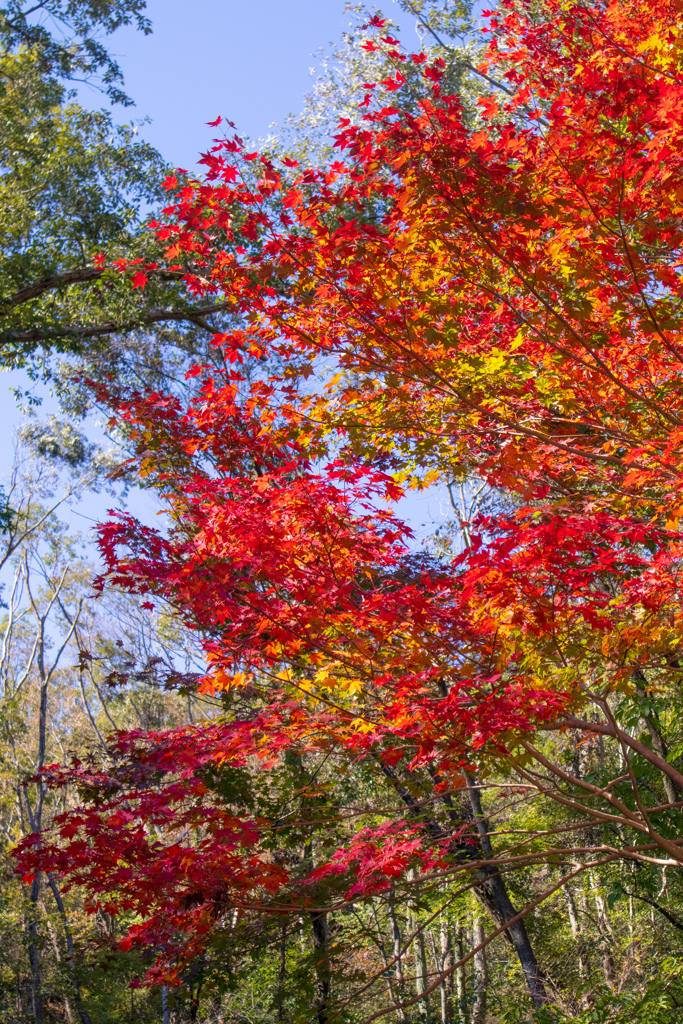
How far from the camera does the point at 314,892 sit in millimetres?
4586

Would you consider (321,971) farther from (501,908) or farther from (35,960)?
(35,960)

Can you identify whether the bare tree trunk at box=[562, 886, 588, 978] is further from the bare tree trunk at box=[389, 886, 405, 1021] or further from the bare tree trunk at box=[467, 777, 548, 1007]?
the bare tree trunk at box=[389, 886, 405, 1021]

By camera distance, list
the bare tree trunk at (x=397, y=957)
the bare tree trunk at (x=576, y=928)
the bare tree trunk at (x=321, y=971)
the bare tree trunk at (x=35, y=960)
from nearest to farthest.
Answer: the bare tree trunk at (x=397, y=957) → the bare tree trunk at (x=321, y=971) → the bare tree trunk at (x=576, y=928) → the bare tree trunk at (x=35, y=960)

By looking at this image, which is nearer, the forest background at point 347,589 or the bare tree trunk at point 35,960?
the forest background at point 347,589

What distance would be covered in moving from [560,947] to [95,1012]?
716cm

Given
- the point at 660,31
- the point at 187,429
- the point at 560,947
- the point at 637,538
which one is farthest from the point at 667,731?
the point at 660,31

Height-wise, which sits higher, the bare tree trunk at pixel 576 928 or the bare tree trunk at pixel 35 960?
the bare tree trunk at pixel 35 960

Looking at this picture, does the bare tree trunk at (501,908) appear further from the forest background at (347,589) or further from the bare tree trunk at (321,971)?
the bare tree trunk at (321,971)

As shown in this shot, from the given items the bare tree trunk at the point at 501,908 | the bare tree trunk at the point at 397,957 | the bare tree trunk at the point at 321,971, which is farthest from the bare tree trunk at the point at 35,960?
the bare tree trunk at the point at 501,908

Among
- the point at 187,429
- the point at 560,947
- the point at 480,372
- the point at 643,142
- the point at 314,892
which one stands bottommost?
the point at 560,947

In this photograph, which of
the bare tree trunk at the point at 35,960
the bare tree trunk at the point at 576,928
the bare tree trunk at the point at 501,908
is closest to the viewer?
the bare tree trunk at the point at 501,908

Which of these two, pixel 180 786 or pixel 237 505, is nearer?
pixel 237 505

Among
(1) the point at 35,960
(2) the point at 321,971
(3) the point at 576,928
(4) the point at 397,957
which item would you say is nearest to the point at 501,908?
(2) the point at 321,971

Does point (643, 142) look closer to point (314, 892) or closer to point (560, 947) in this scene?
point (314, 892)
